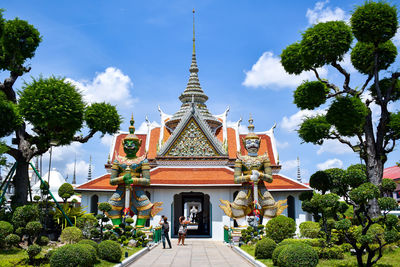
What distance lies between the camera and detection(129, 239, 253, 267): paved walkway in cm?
973

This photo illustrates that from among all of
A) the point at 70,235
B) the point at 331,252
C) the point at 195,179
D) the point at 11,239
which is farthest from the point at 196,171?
the point at 11,239

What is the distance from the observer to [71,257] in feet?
24.3

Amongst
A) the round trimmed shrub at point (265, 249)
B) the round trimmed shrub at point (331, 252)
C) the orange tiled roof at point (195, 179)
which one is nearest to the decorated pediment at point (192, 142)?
the orange tiled roof at point (195, 179)

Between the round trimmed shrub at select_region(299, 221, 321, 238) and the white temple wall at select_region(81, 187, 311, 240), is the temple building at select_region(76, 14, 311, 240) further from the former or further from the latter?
the round trimmed shrub at select_region(299, 221, 321, 238)

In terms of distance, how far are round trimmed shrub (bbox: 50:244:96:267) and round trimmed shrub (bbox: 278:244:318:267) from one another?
14.2ft

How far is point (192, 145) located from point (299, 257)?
43.9 feet

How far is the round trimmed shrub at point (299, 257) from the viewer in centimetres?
733

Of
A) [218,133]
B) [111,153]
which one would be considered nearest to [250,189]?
[218,133]

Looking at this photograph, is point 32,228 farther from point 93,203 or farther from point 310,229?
point 93,203

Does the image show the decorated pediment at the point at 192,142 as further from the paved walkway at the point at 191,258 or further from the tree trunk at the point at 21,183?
the tree trunk at the point at 21,183

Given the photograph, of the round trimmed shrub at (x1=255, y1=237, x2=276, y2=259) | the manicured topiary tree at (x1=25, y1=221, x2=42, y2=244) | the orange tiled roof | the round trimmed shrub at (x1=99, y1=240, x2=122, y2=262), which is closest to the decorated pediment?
the orange tiled roof

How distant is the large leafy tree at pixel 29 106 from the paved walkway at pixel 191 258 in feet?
16.5

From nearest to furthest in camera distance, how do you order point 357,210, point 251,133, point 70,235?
point 357,210 → point 70,235 → point 251,133

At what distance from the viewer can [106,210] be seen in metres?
13.1
